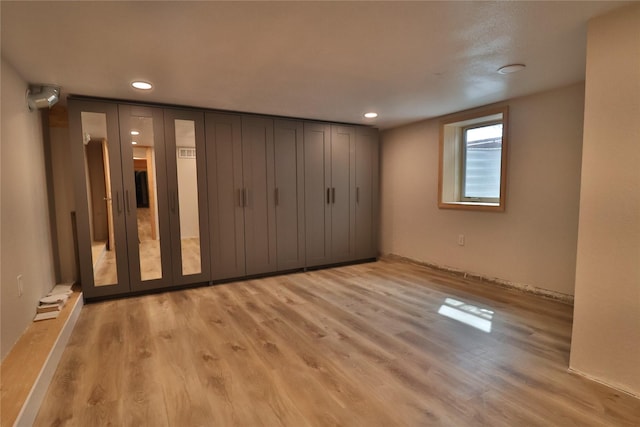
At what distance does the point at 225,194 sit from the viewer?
3840mm

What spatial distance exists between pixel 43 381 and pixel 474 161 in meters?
4.53

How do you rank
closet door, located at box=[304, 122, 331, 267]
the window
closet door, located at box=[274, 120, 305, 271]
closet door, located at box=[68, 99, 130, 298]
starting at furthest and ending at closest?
closet door, located at box=[304, 122, 331, 267] → closet door, located at box=[274, 120, 305, 271] → the window → closet door, located at box=[68, 99, 130, 298]

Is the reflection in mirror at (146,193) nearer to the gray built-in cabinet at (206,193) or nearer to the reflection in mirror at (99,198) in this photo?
the gray built-in cabinet at (206,193)

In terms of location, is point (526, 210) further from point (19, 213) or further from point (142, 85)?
point (19, 213)

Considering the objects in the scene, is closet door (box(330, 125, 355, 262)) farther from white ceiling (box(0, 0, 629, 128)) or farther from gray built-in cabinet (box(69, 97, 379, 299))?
white ceiling (box(0, 0, 629, 128))

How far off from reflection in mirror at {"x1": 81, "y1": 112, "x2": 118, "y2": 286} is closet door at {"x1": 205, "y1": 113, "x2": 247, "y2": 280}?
992 millimetres

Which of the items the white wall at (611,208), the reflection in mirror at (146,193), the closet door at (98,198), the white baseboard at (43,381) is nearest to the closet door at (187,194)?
the reflection in mirror at (146,193)

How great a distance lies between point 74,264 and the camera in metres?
3.52

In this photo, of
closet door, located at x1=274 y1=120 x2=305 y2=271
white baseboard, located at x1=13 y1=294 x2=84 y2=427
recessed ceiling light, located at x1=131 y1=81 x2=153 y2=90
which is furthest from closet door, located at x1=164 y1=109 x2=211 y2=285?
white baseboard, located at x1=13 y1=294 x2=84 y2=427

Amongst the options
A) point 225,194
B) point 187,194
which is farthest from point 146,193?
point 225,194

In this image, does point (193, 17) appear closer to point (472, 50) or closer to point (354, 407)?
point (472, 50)

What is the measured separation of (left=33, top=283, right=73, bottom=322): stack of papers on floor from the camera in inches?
100

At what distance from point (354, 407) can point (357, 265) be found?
3161 millimetres

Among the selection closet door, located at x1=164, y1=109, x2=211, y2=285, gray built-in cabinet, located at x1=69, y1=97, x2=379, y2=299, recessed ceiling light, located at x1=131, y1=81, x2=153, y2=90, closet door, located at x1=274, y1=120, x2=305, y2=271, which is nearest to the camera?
recessed ceiling light, located at x1=131, y1=81, x2=153, y2=90
